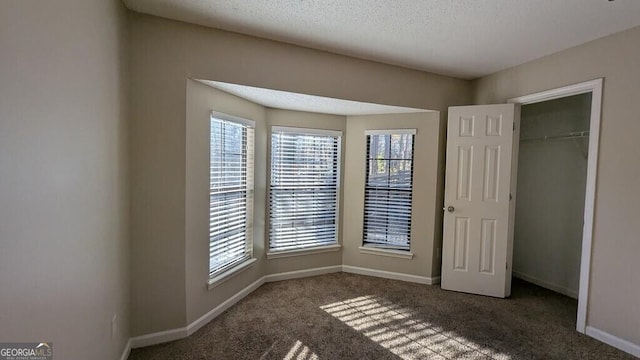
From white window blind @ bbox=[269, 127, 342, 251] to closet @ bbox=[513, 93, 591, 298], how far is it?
2467 millimetres

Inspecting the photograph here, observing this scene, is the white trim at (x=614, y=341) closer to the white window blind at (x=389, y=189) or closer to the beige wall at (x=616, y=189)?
the beige wall at (x=616, y=189)

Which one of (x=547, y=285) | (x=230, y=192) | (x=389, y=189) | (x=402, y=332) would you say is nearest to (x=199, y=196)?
(x=230, y=192)

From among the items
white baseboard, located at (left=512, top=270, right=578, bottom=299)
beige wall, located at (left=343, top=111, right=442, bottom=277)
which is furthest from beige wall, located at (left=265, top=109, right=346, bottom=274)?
white baseboard, located at (left=512, top=270, right=578, bottom=299)

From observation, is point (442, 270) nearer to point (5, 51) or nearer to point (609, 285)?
point (609, 285)

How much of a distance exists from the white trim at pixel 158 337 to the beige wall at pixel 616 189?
3.45m

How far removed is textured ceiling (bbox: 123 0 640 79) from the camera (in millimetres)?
2166

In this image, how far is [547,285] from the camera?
12.2ft

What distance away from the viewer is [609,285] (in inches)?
100

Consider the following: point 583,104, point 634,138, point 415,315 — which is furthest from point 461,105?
point 415,315

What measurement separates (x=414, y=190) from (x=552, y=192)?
1636 mm

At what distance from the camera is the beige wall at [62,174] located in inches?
38.4

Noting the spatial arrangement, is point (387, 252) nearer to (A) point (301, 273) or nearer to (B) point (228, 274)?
(A) point (301, 273)

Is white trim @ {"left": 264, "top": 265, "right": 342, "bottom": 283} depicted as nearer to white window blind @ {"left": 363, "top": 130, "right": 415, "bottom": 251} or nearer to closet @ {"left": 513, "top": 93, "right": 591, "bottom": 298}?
white window blind @ {"left": 363, "top": 130, "right": 415, "bottom": 251}

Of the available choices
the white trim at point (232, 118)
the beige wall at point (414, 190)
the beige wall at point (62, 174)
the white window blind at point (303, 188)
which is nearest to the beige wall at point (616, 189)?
the beige wall at point (414, 190)
